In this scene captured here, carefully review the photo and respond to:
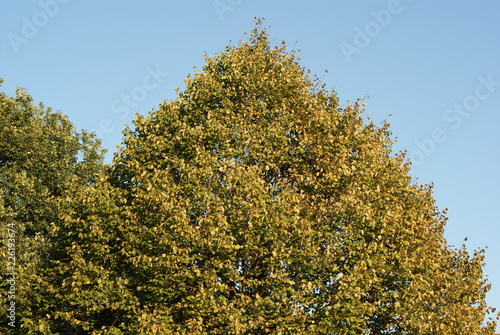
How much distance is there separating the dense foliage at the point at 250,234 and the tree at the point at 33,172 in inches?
129

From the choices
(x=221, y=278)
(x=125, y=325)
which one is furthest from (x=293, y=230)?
(x=125, y=325)

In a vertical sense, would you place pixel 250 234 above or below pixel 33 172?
below

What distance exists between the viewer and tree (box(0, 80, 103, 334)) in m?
33.4

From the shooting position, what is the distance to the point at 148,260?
74.9 feet

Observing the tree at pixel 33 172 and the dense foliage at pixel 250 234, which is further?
the tree at pixel 33 172

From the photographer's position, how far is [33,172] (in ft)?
130

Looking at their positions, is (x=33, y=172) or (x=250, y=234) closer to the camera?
(x=250, y=234)

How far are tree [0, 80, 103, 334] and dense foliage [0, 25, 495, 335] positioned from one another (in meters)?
3.27

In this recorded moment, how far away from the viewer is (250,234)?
23.5 meters

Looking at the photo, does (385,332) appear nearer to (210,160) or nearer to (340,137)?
(340,137)

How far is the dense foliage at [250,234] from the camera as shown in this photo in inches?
896

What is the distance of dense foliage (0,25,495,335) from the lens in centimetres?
2277

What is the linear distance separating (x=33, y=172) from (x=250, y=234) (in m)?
23.2

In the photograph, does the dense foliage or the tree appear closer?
the dense foliage
